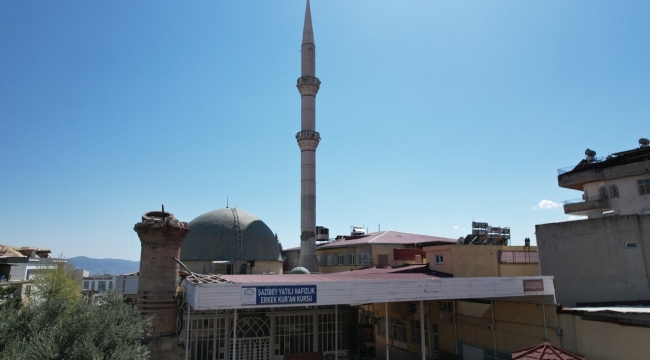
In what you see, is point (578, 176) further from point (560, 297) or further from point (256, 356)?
point (256, 356)

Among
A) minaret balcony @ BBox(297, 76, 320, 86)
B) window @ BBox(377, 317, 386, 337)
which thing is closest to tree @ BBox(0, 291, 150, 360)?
window @ BBox(377, 317, 386, 337)

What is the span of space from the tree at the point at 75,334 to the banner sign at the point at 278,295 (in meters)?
3.97

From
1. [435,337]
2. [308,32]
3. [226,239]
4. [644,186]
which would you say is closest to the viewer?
[435,337]

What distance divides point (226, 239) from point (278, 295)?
2144cm

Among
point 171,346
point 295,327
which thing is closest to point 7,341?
point 171,346

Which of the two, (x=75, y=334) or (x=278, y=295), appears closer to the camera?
(x=75, y=334)

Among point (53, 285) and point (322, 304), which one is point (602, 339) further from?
point (53, 285)

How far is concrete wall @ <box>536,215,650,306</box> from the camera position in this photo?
21406 millimetres

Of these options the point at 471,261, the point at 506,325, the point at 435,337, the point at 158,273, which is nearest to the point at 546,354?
the point at 506,325

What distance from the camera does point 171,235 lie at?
20.7m

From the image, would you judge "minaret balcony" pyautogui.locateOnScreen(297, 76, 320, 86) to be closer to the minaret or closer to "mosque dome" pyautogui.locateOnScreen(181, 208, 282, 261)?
the minaret

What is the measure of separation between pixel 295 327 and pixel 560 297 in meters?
15.4

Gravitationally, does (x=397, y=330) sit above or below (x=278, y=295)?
below

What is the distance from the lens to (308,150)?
44.2 meters
